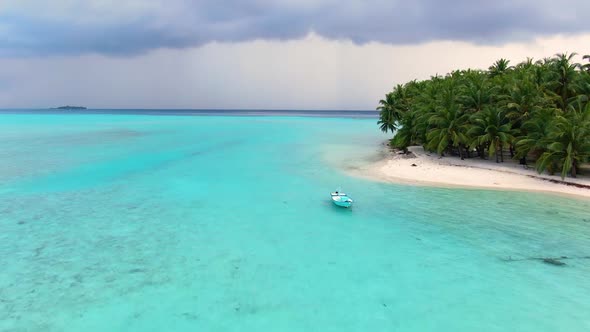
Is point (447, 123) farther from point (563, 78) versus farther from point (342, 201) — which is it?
point (342, 201)

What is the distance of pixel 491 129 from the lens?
86.5 ft

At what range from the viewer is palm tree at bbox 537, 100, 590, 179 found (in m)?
20.8

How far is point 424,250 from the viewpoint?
13.3 m

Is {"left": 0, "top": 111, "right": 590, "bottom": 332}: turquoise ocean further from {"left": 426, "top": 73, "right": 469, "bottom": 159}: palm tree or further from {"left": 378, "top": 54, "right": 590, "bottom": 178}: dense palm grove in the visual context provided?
{"left": 426, "top": 73, "right": 469, "bottom": 159}: palm tree

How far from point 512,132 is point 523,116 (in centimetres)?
140

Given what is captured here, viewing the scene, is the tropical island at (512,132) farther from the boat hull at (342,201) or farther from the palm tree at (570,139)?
the boat hull at (342,201)

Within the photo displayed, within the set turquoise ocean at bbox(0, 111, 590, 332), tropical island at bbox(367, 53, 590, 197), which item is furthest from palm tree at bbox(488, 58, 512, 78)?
turquoise ocean at bbox(0, 111, 590, 332)

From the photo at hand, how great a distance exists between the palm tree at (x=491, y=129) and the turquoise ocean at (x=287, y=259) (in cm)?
663

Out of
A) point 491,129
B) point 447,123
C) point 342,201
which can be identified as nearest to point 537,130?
point 491,129

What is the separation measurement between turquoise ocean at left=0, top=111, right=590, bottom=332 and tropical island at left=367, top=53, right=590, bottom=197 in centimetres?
339

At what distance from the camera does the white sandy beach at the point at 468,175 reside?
21891 mm

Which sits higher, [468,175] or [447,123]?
[447,123]

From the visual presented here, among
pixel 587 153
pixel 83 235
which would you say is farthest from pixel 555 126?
pixel 83 235

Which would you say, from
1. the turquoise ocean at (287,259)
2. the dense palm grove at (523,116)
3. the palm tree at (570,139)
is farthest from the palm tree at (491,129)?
the turquoise ocean at (287,259)
